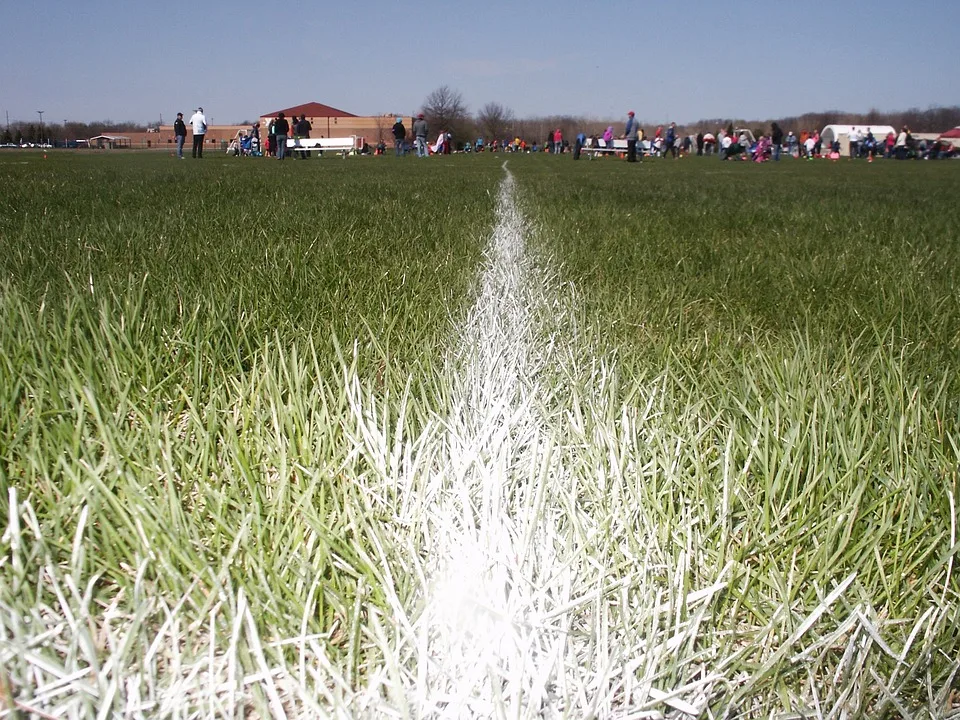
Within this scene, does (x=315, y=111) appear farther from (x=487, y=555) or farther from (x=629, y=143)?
(x=487, y=555)

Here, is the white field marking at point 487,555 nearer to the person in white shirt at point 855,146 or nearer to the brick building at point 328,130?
the person in white shirt at point 855,146

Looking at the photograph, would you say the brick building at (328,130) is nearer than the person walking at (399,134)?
No

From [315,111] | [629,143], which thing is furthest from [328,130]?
[629,143]

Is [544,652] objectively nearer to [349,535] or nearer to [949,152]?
[349,535]

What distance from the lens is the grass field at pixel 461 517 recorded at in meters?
0.94

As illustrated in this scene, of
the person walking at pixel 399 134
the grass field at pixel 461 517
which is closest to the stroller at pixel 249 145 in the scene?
the person walking at pixel 399 134

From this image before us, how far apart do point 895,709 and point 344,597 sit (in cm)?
74

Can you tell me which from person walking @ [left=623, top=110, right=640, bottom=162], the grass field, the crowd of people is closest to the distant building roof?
the crowd of people

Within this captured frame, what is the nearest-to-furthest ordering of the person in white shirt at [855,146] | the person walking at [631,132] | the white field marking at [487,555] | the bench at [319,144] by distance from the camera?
the white field marking at [487,555], the person walking at [631,132], the bench at [319,144], the person in white shirt at [855,146]

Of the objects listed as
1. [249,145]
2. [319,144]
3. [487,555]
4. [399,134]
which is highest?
[249,145]

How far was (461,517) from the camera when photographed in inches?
51.6

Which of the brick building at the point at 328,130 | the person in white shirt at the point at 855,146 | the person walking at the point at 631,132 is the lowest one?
the person walking at the point at 631,132

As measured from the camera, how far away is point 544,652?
1.01 m

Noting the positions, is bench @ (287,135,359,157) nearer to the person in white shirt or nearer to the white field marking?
the white field marking
